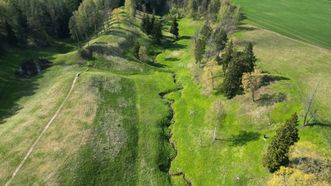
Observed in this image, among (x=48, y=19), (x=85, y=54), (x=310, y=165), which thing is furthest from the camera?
(x=48, y=19)

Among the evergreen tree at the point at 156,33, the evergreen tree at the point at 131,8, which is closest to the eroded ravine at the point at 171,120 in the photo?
the evergreen tree at the point at 156,33

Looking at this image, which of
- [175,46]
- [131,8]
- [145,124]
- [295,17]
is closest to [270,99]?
[145,124]

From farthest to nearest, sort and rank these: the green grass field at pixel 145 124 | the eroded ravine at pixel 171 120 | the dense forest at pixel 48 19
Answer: the dense forest at pixel 48 19
the eroded ravine at pixel 171 120
the green grass field at pixel 145 124

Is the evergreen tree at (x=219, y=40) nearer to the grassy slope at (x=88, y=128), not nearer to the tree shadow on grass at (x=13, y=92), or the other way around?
the grassy slope at (x=88, y=128)

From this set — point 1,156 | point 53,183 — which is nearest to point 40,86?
point 1,156

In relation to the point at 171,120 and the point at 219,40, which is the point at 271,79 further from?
the point at 171,120

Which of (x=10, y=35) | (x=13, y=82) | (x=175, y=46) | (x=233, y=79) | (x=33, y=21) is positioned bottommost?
(x=175, y=46)

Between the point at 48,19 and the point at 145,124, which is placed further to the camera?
the point at 48,19
